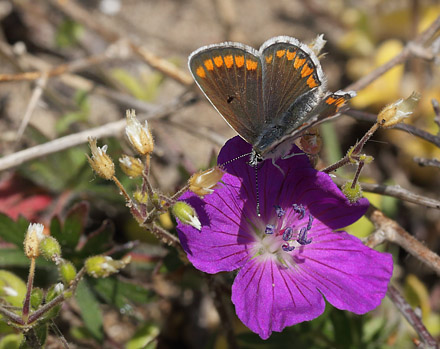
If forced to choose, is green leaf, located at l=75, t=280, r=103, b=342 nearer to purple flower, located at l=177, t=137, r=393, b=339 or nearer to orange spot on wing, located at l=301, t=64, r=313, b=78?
purple flower, located at l=177, t=137, r=393, b=339

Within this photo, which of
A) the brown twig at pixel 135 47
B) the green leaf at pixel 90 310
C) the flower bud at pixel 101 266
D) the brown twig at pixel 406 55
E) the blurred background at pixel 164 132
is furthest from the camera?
the brown twig at pixel 135 47

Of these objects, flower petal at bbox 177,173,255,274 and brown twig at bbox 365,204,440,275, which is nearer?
flower petal at bbox 177,173,255,274

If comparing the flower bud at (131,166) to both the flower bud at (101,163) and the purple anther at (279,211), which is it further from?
the purple anther at (279,211)

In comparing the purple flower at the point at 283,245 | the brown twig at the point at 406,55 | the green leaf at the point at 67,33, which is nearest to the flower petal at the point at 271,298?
the purple flower at the point at 283,245

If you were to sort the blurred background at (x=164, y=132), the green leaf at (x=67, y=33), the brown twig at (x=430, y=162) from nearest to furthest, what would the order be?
the brown twig at (x=430, y=162)
the blurred background at (x=164, y=132)
the green leaf at (x=67, y=33)

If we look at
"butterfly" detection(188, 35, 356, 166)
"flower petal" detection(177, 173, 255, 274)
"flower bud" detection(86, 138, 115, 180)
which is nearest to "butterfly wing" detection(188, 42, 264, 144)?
"butterfly" detection(188, 35, 356, 166)

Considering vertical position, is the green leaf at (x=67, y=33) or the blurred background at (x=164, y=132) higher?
the green leaf at (x=67, y=33)

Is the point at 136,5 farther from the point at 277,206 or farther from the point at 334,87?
the point at 277,206
